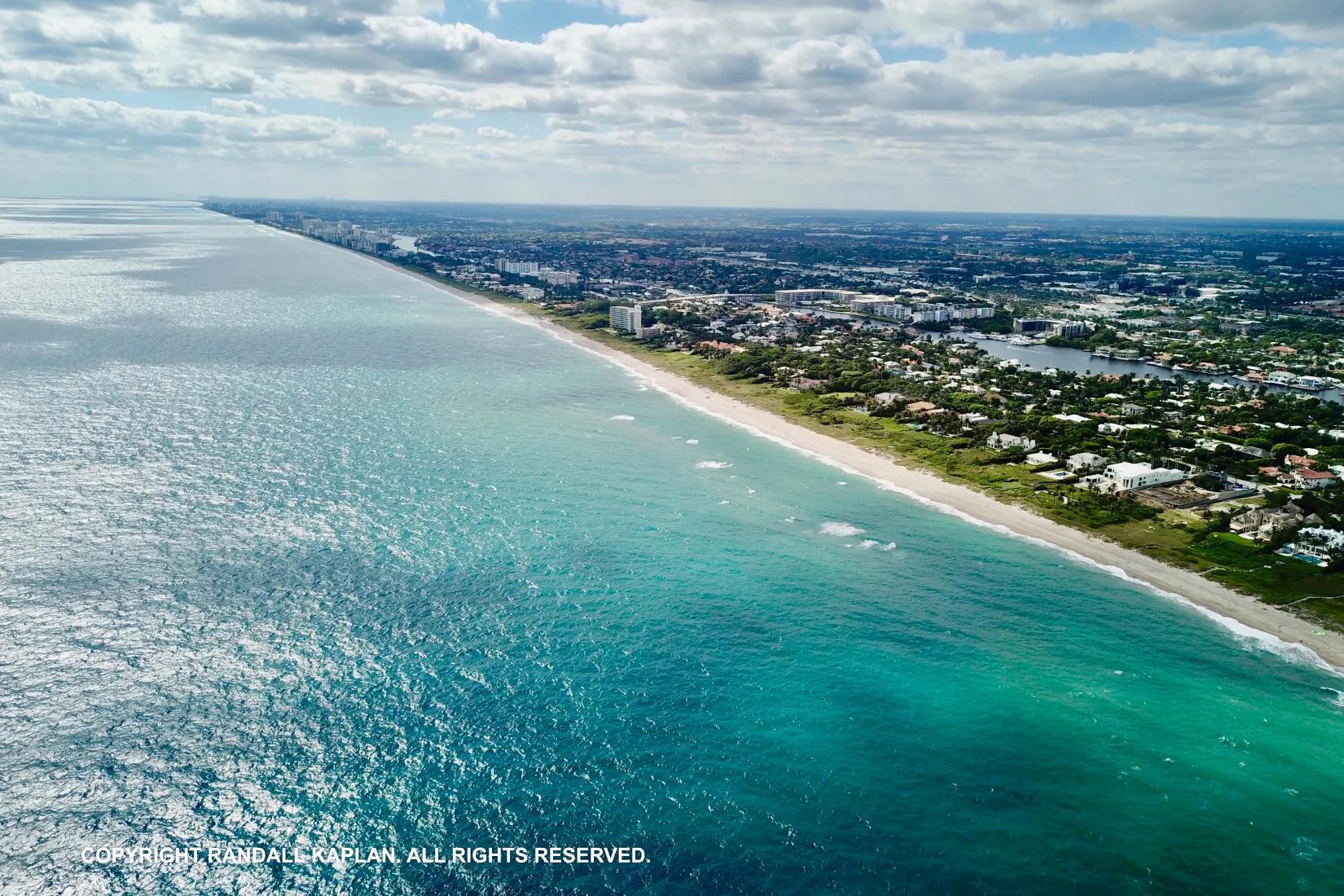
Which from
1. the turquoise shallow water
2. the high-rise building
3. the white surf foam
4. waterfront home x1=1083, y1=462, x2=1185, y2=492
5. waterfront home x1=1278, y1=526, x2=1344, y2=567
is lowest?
the turquoise shallow water

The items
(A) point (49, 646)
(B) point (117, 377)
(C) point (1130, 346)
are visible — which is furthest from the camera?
(C) point (1130, 346)

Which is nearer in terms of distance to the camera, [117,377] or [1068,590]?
[1068,590]

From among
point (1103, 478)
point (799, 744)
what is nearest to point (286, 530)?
point (799, 744)

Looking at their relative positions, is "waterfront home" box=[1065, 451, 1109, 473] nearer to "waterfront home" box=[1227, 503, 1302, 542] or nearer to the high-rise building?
"waterfront home" box=[1227, 503, 1302, 542]

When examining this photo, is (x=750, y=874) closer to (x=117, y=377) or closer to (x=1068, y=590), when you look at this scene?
(x=1068, y=590)

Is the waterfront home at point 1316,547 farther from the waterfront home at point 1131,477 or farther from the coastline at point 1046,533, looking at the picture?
the waterfront home at point 1131,477

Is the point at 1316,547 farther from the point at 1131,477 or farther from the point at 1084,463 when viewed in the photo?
the point at 1084,463

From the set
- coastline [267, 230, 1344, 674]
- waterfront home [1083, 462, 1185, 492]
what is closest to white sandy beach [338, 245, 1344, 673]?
coastline [267, 230, 1344, 674]

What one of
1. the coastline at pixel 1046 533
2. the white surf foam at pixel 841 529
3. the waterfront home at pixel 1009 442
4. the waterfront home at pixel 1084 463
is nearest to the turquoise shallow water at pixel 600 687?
the white surf foam at pixel 841 529

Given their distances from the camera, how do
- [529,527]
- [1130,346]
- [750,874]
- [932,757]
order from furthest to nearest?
[1130,346] → [529,527] → [932,757] → [750,874]
